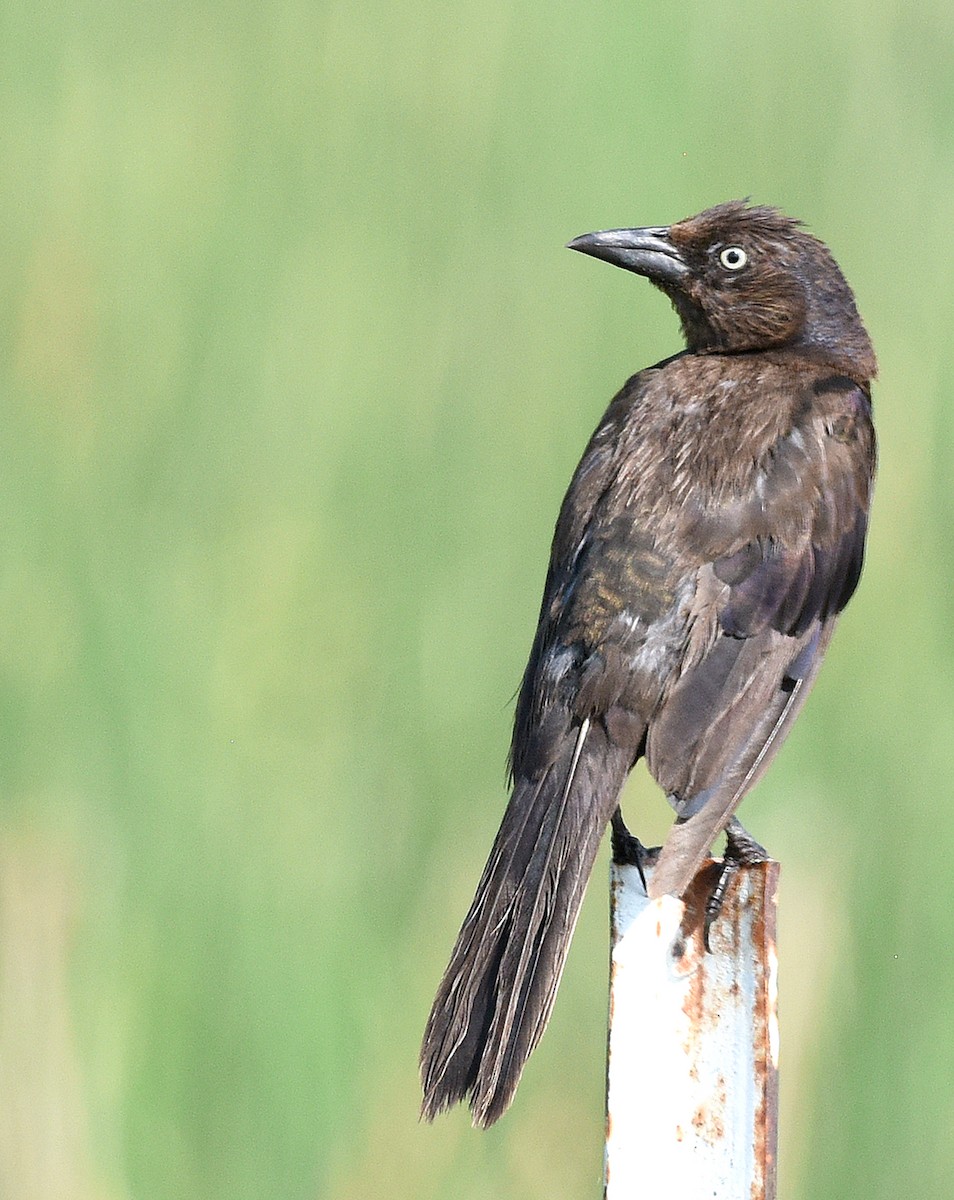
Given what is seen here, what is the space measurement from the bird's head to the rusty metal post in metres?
1.78

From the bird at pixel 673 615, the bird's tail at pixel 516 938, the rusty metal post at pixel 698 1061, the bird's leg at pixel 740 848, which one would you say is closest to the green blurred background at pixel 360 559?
the bird's leg at pixel 740 848

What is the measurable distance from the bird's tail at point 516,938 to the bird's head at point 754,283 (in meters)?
1.25

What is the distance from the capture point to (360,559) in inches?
143

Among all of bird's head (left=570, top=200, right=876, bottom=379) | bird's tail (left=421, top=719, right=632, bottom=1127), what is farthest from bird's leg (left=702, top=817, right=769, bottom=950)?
bird's head (left=570, top=200, right=876, bottom=379)

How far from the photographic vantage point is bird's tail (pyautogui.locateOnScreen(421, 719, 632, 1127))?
2570mm

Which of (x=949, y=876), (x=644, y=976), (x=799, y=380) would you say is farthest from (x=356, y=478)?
(x=644, y=976)

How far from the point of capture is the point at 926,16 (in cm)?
467

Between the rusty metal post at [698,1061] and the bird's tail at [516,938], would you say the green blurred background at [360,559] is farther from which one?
the rusty metal post at [698,1061]

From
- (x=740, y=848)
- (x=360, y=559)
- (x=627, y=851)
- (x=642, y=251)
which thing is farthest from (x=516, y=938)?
(x=642, y=251)

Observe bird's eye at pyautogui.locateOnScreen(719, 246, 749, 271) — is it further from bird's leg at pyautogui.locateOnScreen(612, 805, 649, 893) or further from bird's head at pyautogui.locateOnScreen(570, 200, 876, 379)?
bird's leg at pyautogui.locateOnScreen(612, 805, 649, 893)

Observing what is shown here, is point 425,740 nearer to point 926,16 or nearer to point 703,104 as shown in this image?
point 703,104

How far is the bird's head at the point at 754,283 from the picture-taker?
385cm

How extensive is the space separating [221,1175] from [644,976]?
1211 mm

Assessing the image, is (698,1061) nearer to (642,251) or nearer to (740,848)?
(740,848)
